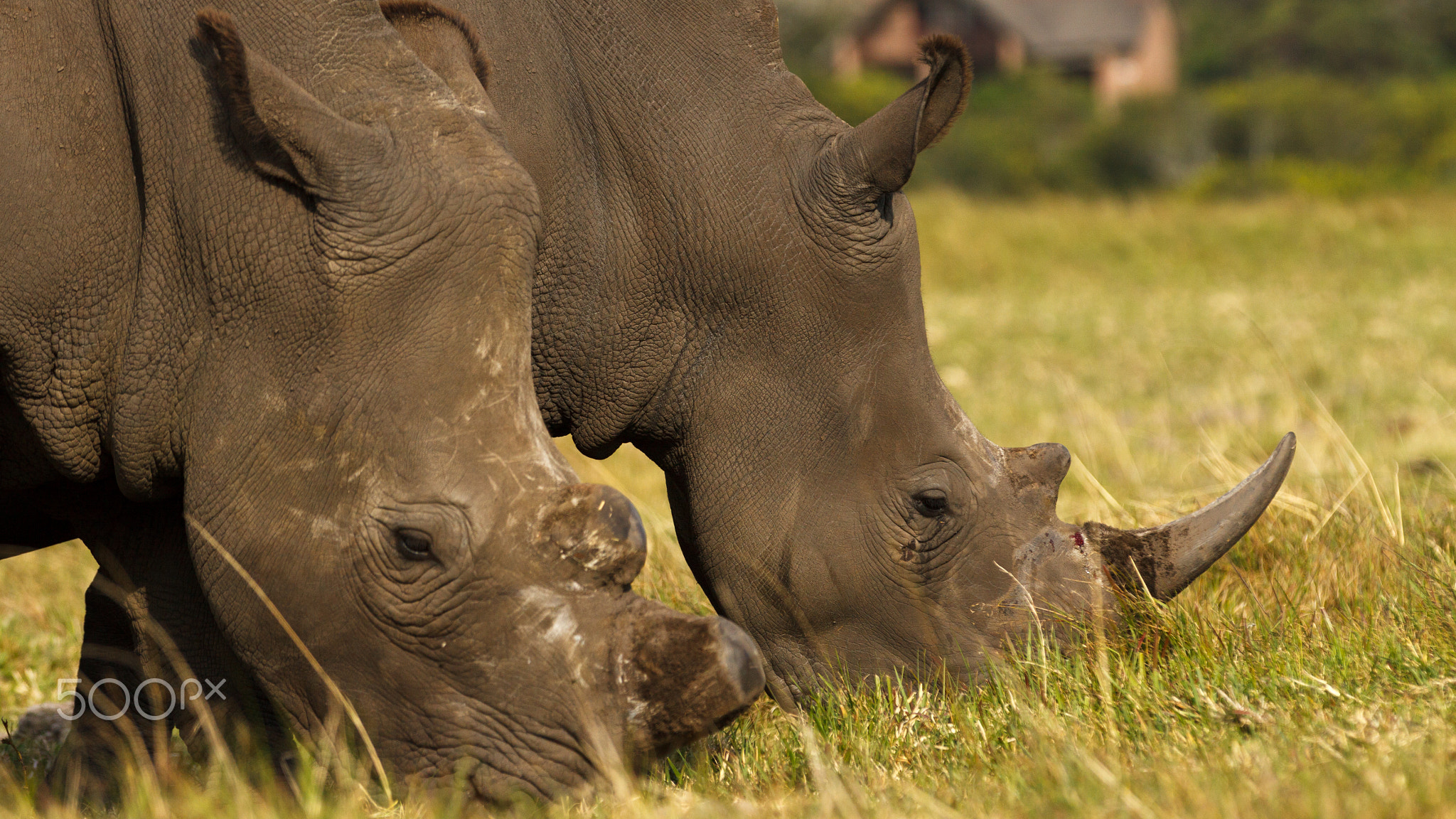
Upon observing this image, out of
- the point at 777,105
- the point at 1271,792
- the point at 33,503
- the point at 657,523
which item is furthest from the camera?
the point at 657,523

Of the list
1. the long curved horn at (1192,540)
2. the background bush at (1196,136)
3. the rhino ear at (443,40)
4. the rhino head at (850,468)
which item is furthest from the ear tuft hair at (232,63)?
the background bush at (1196,136)

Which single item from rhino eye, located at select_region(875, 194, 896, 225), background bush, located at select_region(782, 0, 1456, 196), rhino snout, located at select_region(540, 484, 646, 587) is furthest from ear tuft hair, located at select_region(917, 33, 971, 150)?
background bush, located at select_region(782, 0, 1456, 196)

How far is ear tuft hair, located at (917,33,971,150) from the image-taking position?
435cm

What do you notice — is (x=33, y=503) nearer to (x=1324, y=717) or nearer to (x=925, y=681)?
(x=925, y=681)

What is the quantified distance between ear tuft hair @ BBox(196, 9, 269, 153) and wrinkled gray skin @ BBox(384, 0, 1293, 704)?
3.55 ft

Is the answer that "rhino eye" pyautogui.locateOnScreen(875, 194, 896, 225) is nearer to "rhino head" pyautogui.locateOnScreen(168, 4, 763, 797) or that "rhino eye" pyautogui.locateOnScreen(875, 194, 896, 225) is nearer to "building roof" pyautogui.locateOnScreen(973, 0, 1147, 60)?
"rhino head" pyautogui.locateOnScreen(168, 4, 763, 797)

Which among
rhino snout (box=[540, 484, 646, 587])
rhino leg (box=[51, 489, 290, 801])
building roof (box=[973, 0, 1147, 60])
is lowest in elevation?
rhino leg (box=[51, 489, 290, 801])

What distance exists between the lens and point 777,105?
4609 millimetres

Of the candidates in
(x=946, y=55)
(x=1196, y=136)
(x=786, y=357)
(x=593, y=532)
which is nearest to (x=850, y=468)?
(x=786, y=357)

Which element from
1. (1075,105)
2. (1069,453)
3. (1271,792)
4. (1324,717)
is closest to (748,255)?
(1069,453)

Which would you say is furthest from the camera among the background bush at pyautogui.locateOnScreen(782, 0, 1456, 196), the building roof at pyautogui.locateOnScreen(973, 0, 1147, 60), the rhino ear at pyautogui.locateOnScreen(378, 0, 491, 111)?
the building roof at pyautogui.locateOnScreen(973, 0, 1147, 60)

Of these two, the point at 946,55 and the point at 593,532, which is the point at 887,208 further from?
the point at 593,532

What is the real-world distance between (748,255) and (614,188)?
0.44m

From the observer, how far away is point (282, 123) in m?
3.39
